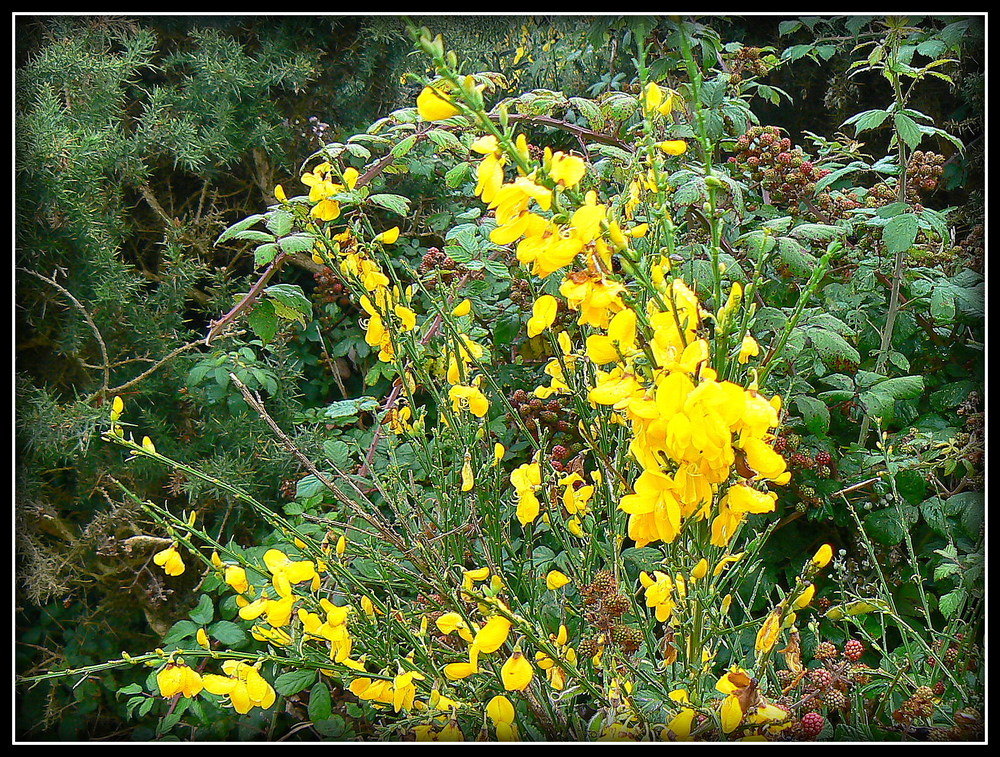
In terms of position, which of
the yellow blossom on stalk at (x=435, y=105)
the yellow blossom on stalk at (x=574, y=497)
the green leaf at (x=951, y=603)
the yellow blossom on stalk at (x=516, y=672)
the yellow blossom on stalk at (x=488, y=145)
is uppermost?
the yellow blossom on stalk at (x=435, y=105)

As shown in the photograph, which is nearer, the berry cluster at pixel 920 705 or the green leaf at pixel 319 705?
the berry cluster at pixel 920 705

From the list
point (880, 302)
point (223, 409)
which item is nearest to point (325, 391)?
point (223, 409)

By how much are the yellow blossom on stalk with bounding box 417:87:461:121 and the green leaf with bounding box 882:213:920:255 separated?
61 centimetres

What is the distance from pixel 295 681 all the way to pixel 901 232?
A: 864 millimetres

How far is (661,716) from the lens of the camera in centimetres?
64

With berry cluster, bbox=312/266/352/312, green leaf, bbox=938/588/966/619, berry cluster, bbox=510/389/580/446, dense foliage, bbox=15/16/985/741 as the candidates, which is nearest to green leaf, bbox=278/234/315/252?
dense foliage, bbox=15/16/985/741

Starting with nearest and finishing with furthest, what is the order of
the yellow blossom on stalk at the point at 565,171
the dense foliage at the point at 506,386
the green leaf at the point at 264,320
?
1. the yellow blossom on stalk at the point at 565,171
2. the dense foliage at the point at 506,386
3. the green leaf at the point at 264,320

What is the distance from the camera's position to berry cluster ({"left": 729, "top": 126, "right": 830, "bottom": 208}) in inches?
39.1

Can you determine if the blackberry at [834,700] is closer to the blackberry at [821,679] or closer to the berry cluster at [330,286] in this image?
the blackberry at [821,679]

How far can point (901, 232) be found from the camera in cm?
88

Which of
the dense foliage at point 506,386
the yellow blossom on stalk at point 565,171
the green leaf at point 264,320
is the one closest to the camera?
the yellow blossom on stalk at point 565,171

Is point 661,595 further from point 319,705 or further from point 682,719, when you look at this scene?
point 319,705

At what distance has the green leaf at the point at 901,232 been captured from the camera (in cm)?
86

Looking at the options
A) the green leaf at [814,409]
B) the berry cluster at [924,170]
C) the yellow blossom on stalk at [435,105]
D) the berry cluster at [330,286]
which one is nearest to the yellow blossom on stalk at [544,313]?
the yellow blossom on stalk at [435,105]
